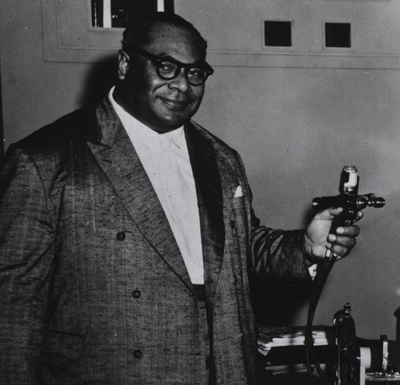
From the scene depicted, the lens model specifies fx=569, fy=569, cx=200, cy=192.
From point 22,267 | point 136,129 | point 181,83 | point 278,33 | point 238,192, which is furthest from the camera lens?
point 278,33

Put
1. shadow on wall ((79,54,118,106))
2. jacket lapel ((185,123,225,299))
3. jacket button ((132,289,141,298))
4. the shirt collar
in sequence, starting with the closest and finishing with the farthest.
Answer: jacket button ((132,289,141,298)) < jacket lapel ((185,123,225,299)) < the shirt collar < shadow on wall ((79,54,118,106))

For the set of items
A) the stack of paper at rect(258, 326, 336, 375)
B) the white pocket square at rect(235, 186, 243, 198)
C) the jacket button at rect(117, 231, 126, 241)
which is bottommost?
the stack of paper at rect(258, 326, 336, 375)

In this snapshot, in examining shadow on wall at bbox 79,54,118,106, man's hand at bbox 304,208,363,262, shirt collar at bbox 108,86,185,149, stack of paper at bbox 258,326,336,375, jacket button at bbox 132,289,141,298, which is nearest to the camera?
man's hand at bbox 304,208,363,262

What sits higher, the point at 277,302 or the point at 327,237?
the point at 327,237

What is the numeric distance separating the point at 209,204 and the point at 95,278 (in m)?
0.50

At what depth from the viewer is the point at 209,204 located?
6.87 feet

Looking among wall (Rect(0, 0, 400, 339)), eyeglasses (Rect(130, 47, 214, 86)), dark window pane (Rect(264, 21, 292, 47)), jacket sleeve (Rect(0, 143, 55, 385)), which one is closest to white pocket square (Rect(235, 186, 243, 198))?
eyeglasses (Rect(130, 47, 214, 86))

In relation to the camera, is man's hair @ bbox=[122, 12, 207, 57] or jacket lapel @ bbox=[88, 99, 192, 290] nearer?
jacket lapel @ bbox=[88, 99, 192, 290]

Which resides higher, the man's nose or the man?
the man's nose

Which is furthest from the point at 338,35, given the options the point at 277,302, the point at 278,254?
the point at 278,254

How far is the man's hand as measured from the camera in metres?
1.77

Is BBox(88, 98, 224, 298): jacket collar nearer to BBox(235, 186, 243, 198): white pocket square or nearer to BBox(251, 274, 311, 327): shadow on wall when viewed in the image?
BBox(235, 186, 243, 198): white pocket square

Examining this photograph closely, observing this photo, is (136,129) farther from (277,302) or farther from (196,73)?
(277,302)

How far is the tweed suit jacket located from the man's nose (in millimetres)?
246
